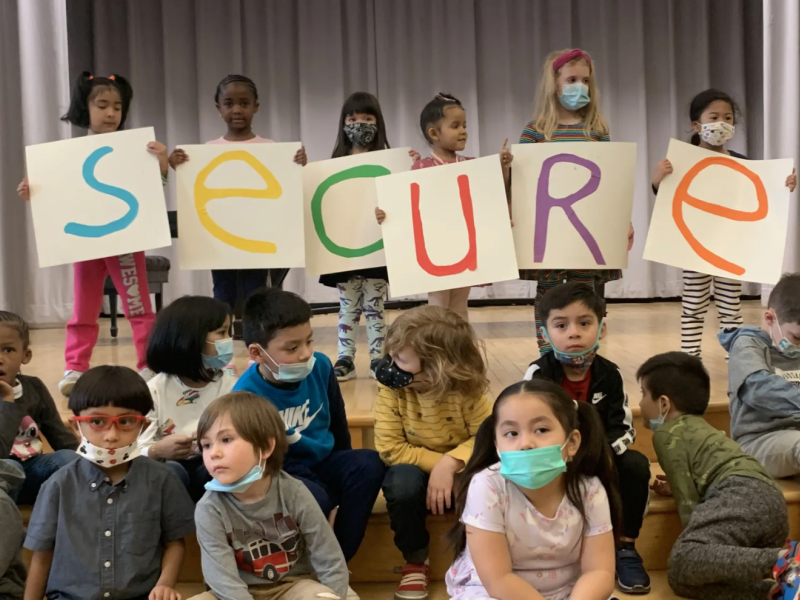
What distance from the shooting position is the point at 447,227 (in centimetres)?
255

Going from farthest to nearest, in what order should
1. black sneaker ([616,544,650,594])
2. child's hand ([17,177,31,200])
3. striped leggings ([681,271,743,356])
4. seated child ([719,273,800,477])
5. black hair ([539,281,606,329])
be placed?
striped leggings ([681,271,743,356]) → child's hand ([17,177,31,200]) → seated child ([719,273,800,477]) → black hair ([539,281,606,329]) → black sneaker ([616,544,650,594])

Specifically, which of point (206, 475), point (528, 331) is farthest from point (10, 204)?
point (206, 475)

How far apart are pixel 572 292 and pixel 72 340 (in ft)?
5.85

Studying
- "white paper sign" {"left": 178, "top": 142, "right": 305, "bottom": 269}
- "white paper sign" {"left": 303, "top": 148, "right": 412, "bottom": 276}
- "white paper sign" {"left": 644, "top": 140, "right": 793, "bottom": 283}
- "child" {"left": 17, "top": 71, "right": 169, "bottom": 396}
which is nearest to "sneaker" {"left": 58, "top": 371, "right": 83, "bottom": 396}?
"child" {"left": 17, "top": 71, "right": 169, "bottom": 396}

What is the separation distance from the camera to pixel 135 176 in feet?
8.52

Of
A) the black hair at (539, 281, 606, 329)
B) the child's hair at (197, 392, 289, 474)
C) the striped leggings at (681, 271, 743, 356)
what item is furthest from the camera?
the striped leggings at (681, 271, 743, 356)

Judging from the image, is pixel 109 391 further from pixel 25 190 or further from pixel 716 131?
pixel 716 131

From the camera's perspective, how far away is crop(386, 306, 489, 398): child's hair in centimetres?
179

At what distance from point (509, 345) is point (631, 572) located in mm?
2217

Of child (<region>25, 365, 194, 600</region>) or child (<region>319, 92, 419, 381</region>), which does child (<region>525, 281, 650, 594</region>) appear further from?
child (<region>319, 92, 419, 381</region>)

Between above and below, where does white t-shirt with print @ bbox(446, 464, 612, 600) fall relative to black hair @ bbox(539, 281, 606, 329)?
below

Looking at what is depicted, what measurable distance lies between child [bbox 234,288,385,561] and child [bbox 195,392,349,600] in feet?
0.54

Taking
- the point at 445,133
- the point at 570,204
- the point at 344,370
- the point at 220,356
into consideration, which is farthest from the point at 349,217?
the point at 220,356

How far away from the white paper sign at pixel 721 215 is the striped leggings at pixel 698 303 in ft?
0.91
